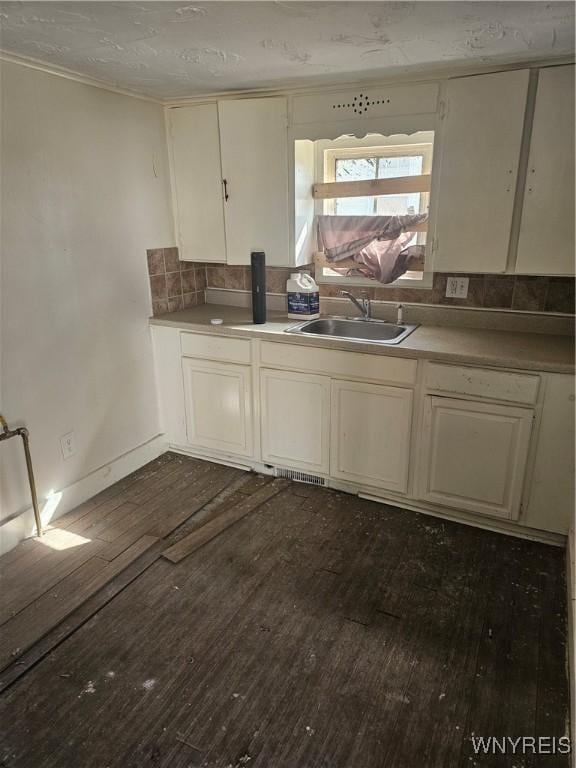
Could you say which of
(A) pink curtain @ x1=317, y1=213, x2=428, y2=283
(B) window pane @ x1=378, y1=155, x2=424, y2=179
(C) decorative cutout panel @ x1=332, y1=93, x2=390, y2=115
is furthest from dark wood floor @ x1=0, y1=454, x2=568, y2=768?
(C) decorative cutout panel @ x1=332, y1=93, x2=390, y2=115

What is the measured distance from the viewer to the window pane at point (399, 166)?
266cm

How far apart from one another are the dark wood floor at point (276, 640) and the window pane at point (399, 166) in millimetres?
1785

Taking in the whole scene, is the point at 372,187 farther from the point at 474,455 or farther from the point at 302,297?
the point at 474,455

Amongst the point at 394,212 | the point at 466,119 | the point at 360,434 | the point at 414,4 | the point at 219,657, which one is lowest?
the point at 219,657

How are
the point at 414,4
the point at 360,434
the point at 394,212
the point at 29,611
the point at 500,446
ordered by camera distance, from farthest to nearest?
the point at 394,212, the point at 360,434, the point at 500,446, the point at 29,611, the point at 414,4

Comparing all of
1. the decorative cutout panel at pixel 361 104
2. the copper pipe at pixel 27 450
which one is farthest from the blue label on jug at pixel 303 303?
the copper pipe at pixel 27 450

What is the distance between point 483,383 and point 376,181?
1282 millimetres

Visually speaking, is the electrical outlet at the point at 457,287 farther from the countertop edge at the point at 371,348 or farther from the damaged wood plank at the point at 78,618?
the damaged wood plank at the point at 78,618

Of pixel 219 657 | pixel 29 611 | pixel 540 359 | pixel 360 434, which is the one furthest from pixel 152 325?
pixel 540 359

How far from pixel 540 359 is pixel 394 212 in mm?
1190

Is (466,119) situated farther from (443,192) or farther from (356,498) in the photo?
(356,498)

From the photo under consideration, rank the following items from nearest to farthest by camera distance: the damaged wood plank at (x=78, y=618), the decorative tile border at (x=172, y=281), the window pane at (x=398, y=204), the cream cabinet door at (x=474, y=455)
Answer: the damaged wood plank at (x=78, y=618), the cream cabinet door at (x=474, y=455), the window pane at (x=398, y=204), the decorative tile border at (x=172, y=281)

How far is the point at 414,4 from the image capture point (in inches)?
60.1

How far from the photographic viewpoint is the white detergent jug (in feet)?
9.50
